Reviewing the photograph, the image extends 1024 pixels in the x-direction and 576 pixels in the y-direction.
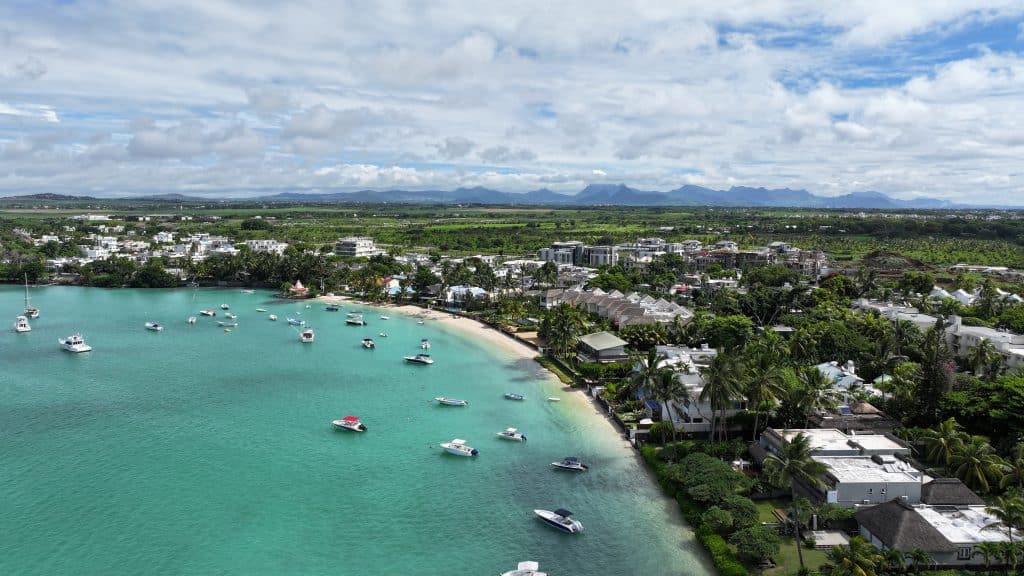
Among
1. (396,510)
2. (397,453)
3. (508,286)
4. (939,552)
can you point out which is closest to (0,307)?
(508,286)

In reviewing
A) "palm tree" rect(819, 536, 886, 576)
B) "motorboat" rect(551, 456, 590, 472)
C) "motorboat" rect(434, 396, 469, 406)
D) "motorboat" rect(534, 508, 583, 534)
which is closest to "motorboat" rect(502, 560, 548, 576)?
"motorboat" rect(534, 508, 583, 534)

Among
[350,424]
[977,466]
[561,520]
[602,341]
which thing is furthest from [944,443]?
[350,424]


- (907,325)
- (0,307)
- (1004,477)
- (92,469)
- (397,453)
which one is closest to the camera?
(1004,477)

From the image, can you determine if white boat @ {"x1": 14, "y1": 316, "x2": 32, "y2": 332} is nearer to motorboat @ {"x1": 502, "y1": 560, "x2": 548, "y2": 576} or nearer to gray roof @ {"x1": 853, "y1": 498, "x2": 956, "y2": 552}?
motorboat @ {"x1": 502, "y1": 560, "x2": 548, "y2": 576}

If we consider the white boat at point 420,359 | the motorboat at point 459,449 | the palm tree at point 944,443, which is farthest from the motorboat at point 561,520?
the white boat at point 420,359

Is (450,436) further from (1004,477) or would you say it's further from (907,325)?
(907,325)

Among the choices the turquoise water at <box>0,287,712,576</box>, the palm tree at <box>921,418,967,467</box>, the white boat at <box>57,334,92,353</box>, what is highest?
the palm tree at <box>921,418,967,467</box>

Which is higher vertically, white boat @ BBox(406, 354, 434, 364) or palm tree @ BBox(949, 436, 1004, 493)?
palm tree @ BBox(949, 436, 1004, 493)
